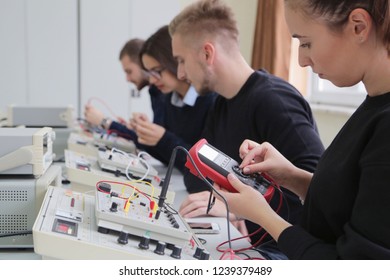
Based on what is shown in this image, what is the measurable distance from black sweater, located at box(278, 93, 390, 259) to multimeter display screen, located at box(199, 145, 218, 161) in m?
0.28

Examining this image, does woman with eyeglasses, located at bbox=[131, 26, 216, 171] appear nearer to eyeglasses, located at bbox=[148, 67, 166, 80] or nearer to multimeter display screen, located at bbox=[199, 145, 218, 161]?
eyeglasses, located at bbox=[148, 67, 166, 80]

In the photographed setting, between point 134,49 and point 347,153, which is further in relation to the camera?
point 134,49

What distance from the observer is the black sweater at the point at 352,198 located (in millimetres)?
883

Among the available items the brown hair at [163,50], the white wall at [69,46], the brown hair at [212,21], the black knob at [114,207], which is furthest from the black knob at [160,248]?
the white wall at [69,46]

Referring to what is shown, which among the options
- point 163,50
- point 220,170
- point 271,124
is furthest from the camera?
point 163,50

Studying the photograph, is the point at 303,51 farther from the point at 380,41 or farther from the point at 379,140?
the point at 379,140

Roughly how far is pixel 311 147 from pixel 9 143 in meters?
0.90

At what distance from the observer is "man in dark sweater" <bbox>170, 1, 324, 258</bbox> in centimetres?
161

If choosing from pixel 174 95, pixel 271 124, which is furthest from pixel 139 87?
pixel 271 124

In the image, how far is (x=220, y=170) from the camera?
1.26 m

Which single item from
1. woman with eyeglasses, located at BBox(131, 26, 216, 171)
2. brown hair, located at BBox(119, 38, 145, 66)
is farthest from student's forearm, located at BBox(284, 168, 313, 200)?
brown hair, located at BBox(119, 38, 145, 66)

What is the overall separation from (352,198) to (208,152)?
0.44m

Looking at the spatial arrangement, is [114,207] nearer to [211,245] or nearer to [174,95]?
[211,245]

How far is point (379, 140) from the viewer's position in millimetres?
909
